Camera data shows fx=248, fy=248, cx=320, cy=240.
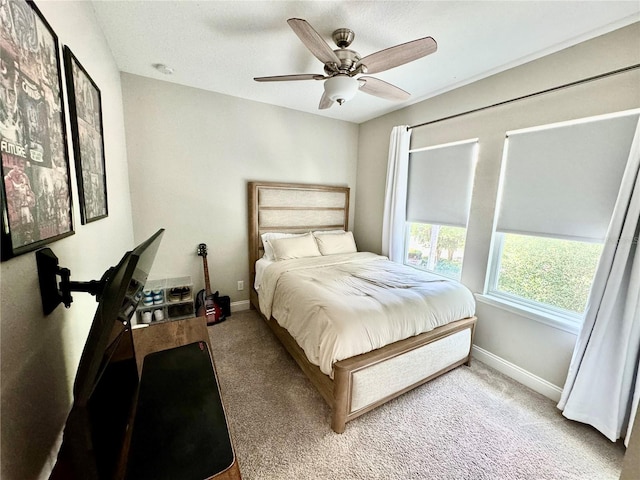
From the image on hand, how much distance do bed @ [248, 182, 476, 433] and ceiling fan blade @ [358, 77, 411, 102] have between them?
5.24 ft

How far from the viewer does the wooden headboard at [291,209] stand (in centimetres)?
320

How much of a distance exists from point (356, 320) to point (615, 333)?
5.55 ft

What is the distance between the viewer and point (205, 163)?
2.89 m

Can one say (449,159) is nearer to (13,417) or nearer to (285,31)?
(285,31)

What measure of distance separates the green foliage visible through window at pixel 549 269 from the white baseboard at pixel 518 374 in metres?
0.63

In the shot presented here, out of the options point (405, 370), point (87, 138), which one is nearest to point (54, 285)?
point (87, 138)

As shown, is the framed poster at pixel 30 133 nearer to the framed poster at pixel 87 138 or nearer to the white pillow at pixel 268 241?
the framed poster at pixel 87 138

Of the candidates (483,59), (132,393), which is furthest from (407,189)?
(132,393)

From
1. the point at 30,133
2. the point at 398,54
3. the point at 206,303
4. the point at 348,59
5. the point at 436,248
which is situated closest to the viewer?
the point at 30,133

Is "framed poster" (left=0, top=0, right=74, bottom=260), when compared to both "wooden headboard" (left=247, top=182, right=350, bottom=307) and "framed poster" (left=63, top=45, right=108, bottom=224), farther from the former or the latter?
"wooden headboard" (left=247, top=182, right=350, bottom=307)

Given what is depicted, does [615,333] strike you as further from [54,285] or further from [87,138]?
[87,138]

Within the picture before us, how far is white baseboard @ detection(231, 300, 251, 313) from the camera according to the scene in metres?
3.28

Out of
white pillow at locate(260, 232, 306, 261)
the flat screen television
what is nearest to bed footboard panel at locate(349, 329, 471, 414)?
the flat screen television

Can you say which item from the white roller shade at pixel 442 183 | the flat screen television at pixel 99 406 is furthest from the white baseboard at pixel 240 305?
the flat screen television at pixel 99 406
